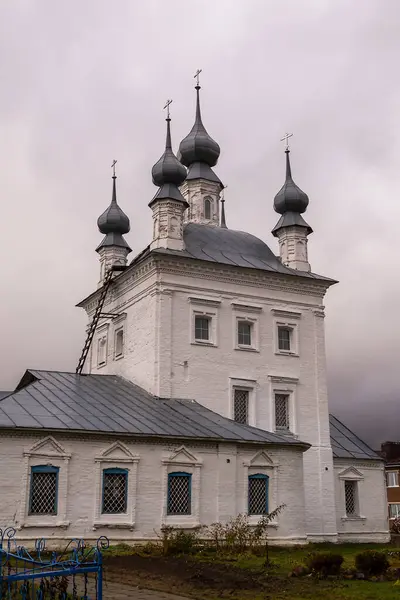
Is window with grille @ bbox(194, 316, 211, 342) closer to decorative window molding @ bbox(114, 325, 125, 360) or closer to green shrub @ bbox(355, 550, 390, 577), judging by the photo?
decorative window molding @ bbox(114, 325, 125, 360)

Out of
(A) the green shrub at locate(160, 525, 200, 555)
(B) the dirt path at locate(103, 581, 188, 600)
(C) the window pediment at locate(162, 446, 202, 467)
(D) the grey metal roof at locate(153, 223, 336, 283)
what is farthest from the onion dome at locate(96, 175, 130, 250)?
(B) the dirt path at locate(103, 581, 188, 600)

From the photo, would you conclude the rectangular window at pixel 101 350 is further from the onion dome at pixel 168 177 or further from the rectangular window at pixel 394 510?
the rectangular window at pixel 394 510

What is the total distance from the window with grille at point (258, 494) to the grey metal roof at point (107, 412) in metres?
1.07

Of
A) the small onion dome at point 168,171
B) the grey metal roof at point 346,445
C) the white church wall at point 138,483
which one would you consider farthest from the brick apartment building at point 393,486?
the small onion dome at point 168,171

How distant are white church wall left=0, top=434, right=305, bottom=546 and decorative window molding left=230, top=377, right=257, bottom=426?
339 centimetres

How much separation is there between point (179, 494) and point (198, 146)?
15.8 m

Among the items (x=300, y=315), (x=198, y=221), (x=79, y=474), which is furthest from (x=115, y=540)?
(x=198, y=221)

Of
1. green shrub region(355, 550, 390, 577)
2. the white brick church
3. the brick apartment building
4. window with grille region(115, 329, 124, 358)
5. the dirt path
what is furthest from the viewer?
the brick apartment building

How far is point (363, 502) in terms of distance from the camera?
1049 inches

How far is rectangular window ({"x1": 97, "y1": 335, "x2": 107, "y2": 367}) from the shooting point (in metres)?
28.1

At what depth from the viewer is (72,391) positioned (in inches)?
865

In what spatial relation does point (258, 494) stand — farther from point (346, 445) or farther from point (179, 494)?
point (346, 445)

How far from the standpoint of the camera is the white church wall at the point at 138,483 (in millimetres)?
18141

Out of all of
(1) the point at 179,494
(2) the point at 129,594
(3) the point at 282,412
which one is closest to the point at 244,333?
(3) the point at 282,412
